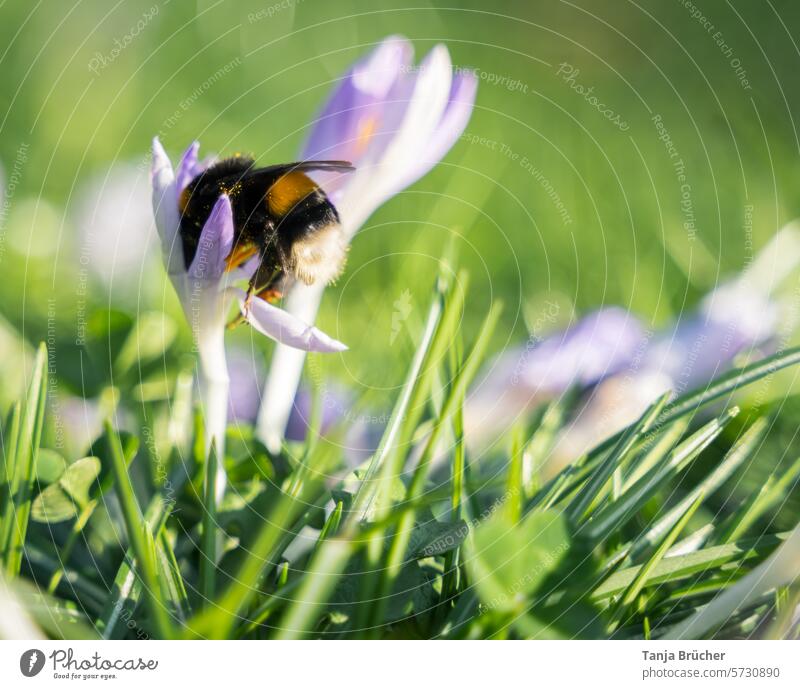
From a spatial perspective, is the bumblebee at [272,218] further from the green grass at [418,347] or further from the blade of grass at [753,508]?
the blade of grass at [753,508]

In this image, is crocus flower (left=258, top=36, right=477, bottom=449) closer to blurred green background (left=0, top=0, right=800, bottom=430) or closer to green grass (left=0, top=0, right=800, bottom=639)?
green grass (left=0, top=0, right=800, bottom=639)

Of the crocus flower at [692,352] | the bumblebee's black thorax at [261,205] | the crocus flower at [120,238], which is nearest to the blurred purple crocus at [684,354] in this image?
the crocus flower at [692,352]

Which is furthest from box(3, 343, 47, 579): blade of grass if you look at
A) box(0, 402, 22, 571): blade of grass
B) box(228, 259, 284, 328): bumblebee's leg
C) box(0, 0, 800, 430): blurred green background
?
box(0, 0, 800, 430): blurred green background

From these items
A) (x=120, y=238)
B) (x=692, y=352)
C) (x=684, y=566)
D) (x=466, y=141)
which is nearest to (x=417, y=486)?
(x=684, y=566)

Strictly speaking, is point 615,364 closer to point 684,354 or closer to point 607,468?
point 684,354

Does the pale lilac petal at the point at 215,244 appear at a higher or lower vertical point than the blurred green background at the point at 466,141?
lower
